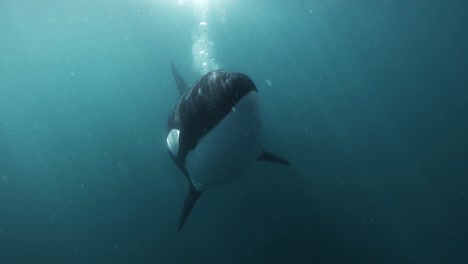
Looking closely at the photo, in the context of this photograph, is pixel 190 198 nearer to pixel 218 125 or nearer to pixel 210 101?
pixel 218 125

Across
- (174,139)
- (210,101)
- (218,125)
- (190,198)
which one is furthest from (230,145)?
(190,198)

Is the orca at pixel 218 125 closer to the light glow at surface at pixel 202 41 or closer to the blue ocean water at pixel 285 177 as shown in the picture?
the blue ocean water at pixel 285 177

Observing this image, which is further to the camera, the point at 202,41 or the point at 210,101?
the point at 202,41

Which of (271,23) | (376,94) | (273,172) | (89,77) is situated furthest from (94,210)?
(89,77)

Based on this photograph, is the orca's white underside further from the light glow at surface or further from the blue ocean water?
the light glow at surface

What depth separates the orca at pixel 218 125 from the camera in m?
3.68

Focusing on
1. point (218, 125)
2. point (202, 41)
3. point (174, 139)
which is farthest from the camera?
point (202, 41)

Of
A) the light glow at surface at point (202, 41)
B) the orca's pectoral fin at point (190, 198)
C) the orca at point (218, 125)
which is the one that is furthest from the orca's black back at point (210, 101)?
the light glow at surface at point (202, 41)

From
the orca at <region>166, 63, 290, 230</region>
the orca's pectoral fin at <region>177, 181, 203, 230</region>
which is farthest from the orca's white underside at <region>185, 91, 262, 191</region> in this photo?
the orca's pectoral fin at <region>177, 181, 203, 230</region>

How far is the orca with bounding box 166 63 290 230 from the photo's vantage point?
3.68m

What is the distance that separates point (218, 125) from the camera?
3.89 m

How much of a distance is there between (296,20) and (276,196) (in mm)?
37159

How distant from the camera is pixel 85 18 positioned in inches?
1240

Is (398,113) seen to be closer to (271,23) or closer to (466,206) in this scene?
(466,206)
